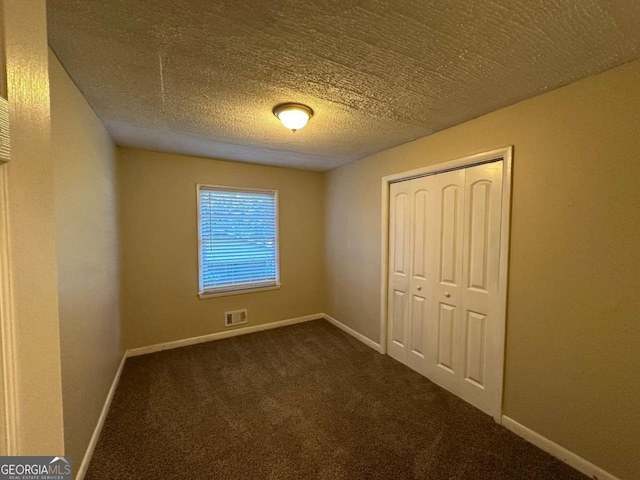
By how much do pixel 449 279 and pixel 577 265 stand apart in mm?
878

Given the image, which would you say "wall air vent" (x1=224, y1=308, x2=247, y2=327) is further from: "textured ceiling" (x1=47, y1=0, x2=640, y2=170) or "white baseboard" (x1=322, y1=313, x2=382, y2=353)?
"textured ceiling" (x1=47, y1=0, x2=640, y2=170)

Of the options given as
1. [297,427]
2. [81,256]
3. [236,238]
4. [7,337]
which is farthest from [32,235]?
[236,238]

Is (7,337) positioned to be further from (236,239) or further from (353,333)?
(353,333)

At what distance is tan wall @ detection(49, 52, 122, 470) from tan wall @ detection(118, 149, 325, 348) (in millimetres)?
662

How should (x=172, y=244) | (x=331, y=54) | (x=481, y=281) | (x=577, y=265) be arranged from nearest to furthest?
(x=331, y=54) → (x=577, y=265) → (x=481, y=281) → (x=172, y=244)

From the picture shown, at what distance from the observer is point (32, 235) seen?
55 centimetres

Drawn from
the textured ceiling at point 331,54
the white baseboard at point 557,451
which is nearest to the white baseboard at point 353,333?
the white baseboard at point 557,451

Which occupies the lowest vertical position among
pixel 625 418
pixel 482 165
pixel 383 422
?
pixel 383 422

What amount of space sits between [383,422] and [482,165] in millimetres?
2110

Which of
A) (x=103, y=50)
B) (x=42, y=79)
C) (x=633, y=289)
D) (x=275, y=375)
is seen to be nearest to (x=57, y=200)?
(x=103, y=50)

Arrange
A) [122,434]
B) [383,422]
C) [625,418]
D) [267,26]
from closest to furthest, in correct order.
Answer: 1. [267,26]
2. [625,418]
3. [122,434]
4. [383,422]

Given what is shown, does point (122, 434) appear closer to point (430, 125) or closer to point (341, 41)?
point (341, 41)

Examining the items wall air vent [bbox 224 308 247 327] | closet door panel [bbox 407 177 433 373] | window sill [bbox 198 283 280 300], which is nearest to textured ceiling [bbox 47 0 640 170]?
closet door panel [bbox 407 177 433 373]

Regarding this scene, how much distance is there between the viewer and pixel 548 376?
1677mm
